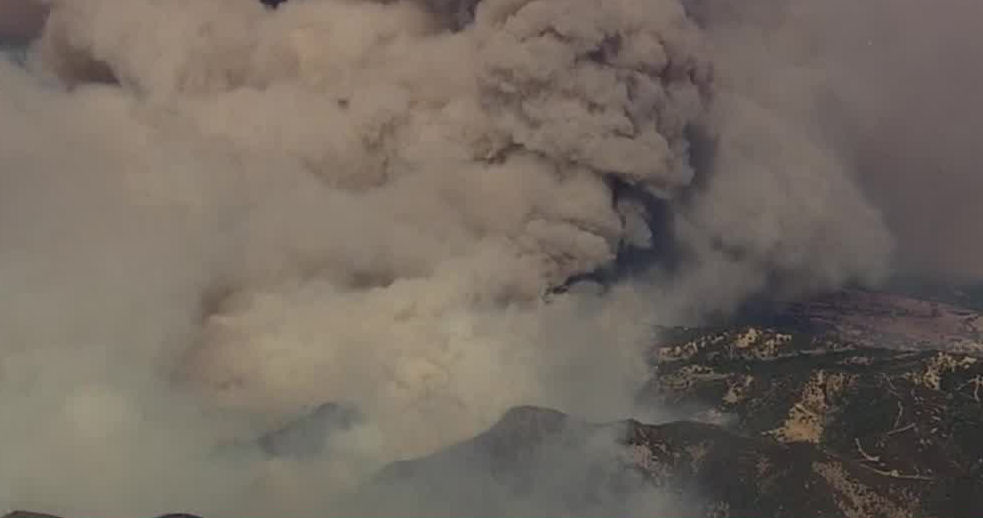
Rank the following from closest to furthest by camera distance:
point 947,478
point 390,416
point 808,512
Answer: point 390,416, point 808,512, point 947,478

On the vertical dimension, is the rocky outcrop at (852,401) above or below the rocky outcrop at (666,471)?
above

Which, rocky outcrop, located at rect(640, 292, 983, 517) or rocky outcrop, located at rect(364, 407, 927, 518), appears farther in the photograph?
A: rocky outcrop, located at rect(640, 292, 983, 517)

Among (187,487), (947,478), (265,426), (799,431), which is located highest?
(799,431)

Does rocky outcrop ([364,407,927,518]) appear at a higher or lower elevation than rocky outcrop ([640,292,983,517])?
lower

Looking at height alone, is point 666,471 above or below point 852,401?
below

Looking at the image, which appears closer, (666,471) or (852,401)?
(666,471)

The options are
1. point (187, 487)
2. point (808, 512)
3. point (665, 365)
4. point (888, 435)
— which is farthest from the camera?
point (665, 365)

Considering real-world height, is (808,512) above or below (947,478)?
below

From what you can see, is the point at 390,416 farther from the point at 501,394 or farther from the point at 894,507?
the point at 894,507

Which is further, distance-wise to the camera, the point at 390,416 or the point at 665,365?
the point at 665,365

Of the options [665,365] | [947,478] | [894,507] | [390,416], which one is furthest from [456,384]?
[665,365]

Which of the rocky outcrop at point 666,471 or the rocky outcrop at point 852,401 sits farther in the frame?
the rocky outcrop at point 852,401
